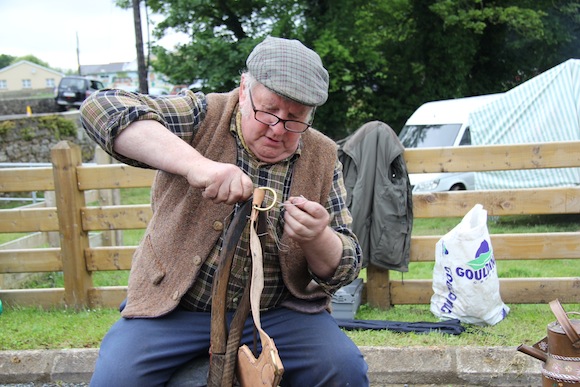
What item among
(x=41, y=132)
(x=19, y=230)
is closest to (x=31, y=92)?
(x=41, y=132)

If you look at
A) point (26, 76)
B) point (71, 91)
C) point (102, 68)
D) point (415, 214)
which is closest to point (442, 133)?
point (415, 214)

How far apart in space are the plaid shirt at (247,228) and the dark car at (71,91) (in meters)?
26.4

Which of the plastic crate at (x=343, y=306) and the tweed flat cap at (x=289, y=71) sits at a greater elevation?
the tweed flat cap at (x=289, y=71)

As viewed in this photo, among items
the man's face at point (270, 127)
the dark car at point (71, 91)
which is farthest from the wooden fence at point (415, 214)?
the dark car at point (71, 91)

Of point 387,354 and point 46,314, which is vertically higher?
point 387,354

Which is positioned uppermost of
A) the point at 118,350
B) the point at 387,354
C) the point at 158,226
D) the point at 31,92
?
the point at 158,226

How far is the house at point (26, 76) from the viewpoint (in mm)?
108312

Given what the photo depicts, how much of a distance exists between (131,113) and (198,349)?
80cm

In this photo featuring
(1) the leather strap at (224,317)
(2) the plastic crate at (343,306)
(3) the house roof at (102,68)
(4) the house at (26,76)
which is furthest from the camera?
(4) the house at (26,76)

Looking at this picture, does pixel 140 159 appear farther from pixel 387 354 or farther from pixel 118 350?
pixel 387 354

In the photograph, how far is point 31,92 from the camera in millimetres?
45406

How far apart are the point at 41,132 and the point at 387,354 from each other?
16.0 metres

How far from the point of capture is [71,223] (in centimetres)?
506

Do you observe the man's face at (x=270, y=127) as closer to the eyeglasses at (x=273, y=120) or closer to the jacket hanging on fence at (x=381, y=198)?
the eyeglasses at (x=273, y=120)
